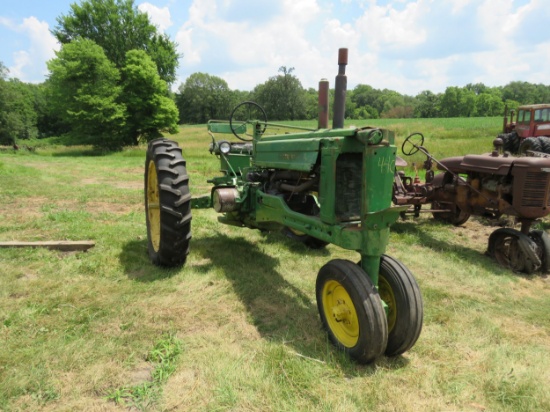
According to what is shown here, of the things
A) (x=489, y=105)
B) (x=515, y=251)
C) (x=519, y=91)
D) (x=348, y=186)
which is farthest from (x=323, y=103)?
(x=519, y=91)

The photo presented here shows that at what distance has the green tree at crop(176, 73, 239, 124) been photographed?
6581cm

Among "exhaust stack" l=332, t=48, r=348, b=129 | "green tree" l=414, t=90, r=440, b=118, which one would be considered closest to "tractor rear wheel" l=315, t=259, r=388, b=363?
"exhaust stack" l=332, t=48, r=348, b=129

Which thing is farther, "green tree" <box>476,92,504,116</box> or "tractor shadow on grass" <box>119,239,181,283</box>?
"green tree" <box>476,92,504,116</box>

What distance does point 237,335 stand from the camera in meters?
2.70

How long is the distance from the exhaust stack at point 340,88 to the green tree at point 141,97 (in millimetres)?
23030

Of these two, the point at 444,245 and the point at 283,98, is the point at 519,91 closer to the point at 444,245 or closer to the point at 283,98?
the point at 283,98

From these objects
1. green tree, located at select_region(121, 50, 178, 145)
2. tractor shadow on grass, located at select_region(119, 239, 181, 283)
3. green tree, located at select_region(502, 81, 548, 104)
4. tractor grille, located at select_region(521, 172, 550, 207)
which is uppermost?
green tree, located at select_region(502, 81, 548, 104)

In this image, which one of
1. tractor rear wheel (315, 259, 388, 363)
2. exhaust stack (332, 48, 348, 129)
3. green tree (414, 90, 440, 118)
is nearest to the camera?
tractor rear wheel (315, 259, 388, 363)

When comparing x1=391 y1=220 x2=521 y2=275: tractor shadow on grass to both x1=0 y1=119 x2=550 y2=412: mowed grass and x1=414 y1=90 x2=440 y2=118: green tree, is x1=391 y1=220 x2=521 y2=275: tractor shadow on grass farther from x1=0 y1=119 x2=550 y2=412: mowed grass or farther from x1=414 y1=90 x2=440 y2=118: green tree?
x1=414 y1=90 x2=440 y2=118: green tree

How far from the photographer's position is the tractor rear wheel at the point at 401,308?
2.34m

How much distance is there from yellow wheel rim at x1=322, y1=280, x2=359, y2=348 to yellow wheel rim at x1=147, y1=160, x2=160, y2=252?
234 centimetres

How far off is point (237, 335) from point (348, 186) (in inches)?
54.0

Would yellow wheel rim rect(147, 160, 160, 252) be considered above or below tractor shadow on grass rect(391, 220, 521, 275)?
above

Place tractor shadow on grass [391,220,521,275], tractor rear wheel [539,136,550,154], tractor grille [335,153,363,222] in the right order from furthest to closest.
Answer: tractor rear wheel [539,136,550,154], tractor shadow on grass [391,220,521,275], tractor grille [335,153,363,222]
